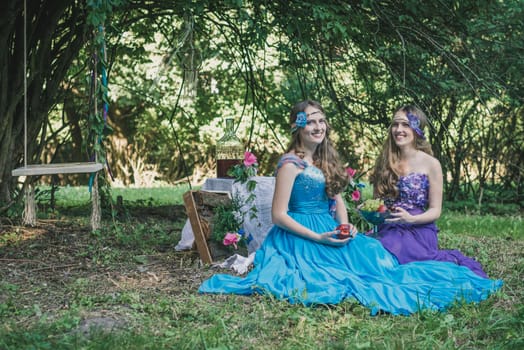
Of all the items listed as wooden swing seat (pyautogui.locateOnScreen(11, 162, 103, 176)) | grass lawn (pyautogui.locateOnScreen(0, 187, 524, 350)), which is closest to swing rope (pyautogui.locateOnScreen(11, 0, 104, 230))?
wooden swing seat (pyautogui.locateOnScreen(11, 162, 103, 176))

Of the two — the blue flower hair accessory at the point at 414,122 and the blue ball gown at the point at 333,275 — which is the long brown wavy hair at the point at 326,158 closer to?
the blue ball gown at the point at 333,275

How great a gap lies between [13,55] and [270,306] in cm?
399

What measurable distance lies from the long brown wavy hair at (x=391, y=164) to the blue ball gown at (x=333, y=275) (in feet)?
1.38

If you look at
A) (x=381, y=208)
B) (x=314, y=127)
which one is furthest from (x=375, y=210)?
(x=314, y=127)

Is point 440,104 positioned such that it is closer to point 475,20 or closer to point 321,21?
point 475,20

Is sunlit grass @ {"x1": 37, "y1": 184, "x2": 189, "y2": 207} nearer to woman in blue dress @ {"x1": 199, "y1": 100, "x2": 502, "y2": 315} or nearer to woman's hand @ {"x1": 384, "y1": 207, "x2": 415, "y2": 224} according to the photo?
woman in blue dress @ {"x1": 199, "y1": 100, "x2": 502, "y2": 315}

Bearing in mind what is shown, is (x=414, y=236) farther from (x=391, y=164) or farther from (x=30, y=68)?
(x=30, y=68)

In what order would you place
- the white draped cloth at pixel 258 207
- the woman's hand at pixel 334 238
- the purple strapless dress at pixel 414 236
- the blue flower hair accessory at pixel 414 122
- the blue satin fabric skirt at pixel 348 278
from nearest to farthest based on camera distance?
the blue satin fabric skirt at pixel 348 278, the woman's hand at pixel 334 238, the purple strapless dress at pixel 414 236, the blue flower hair accessory at pixel 414 122, the white draped cloth at pixel 258 207

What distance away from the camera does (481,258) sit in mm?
5066

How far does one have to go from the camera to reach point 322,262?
13.5ft

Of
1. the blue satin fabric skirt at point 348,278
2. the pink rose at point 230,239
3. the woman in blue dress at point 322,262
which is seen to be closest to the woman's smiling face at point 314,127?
the woman in blue dress at point 322,262

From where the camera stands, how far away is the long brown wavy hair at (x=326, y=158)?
14.5ft

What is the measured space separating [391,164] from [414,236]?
1.68 feet

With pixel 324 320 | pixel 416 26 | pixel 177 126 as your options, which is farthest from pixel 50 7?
pixel 177 126
